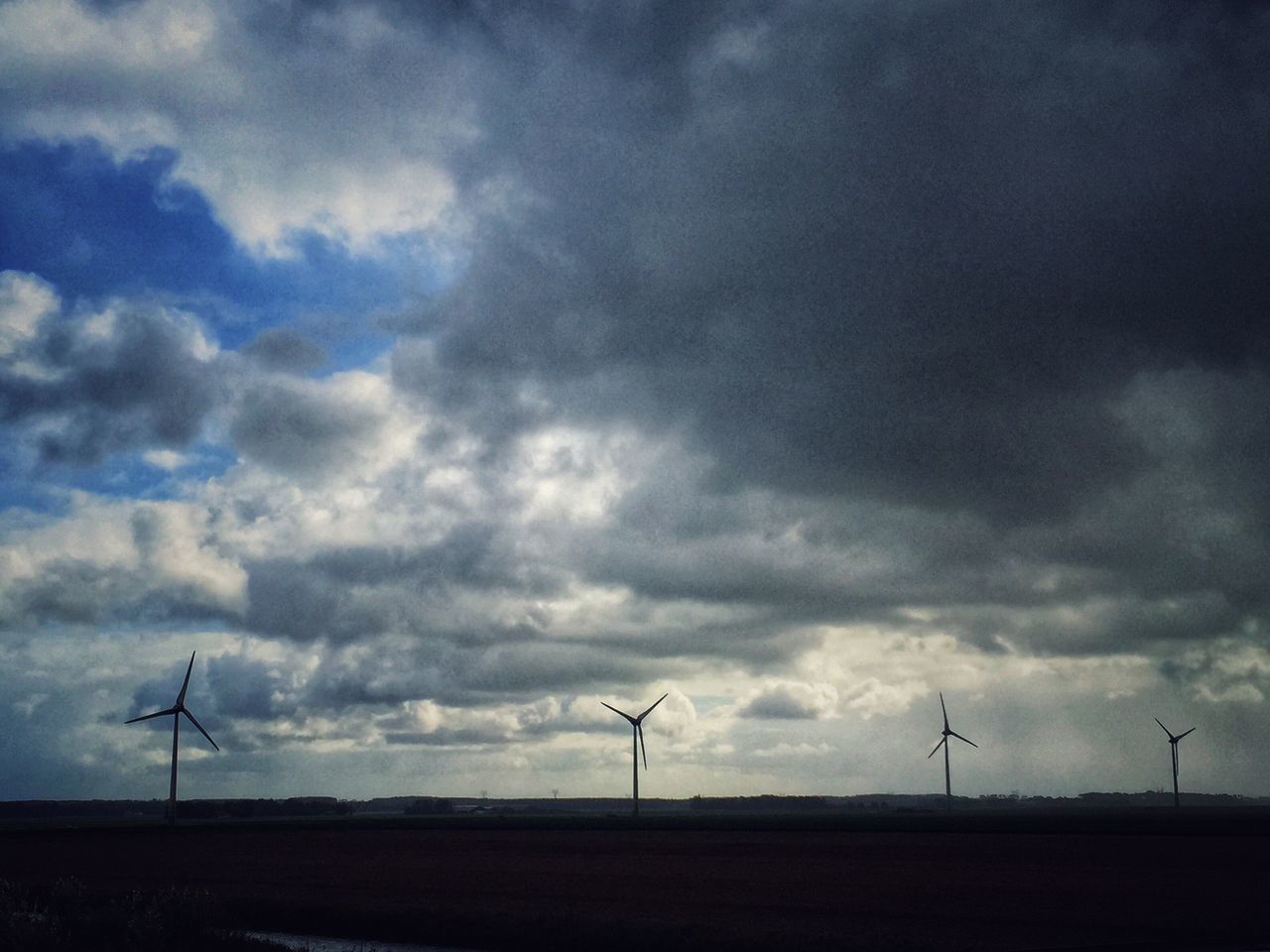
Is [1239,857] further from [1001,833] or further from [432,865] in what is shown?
[432,865]

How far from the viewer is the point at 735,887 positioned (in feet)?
234

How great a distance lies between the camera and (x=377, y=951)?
51.0 meters

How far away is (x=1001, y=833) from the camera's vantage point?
137 m

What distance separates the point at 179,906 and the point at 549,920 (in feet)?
59.5

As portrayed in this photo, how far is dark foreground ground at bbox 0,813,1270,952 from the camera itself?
49125mm

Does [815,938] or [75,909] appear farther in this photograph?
[75,909]

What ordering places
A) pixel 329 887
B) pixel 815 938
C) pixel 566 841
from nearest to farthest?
pixel 815 938, pixel 329 887, pixel 566 841

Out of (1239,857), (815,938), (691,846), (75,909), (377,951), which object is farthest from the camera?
(691,846)

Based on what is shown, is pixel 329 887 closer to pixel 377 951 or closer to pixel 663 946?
pixel 377 951

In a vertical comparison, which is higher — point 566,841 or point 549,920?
point 549,920

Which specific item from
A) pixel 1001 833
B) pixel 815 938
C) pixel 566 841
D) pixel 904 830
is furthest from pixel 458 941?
pixel 904 830

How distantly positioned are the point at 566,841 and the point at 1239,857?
74342 mm

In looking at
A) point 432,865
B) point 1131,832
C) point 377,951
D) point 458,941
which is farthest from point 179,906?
point 1131,832

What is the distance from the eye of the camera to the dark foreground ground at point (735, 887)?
49.1 m
